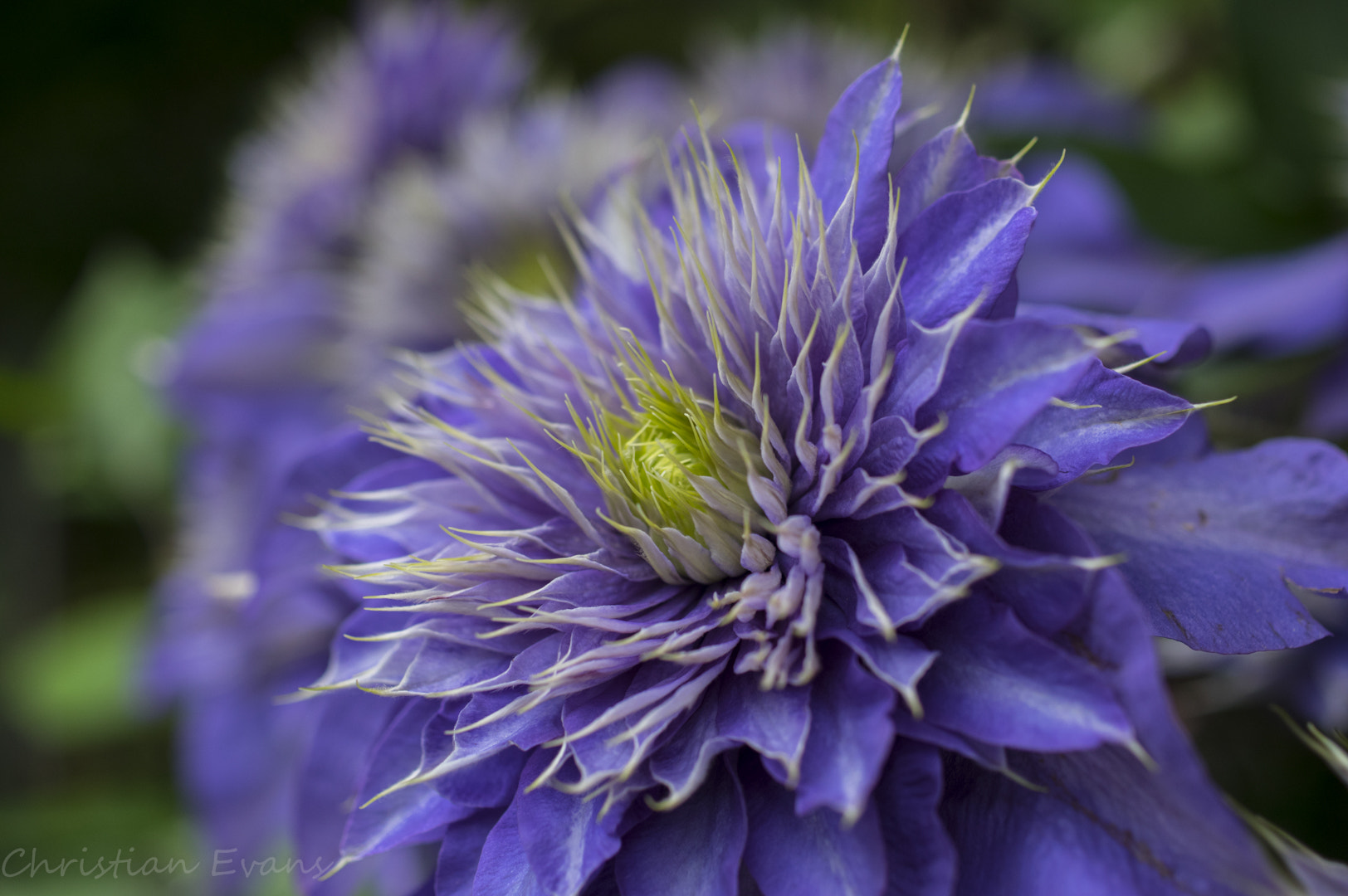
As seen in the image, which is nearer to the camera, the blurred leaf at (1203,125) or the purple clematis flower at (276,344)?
the purple clematis flower at (276,344)

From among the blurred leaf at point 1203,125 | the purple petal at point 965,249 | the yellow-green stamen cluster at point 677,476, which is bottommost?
the blurred leaf at point 1203,125

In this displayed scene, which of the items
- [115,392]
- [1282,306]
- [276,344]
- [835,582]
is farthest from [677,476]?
[115,392]

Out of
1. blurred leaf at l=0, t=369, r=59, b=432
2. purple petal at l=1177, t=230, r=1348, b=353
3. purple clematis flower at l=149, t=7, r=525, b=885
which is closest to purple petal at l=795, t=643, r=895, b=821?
purple petal at l=1177, t=230, r=1348, b=353

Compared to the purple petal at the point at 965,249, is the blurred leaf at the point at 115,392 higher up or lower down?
lower down

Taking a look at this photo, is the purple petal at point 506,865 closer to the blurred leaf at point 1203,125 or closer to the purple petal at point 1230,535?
the purple petal at point 1230,535

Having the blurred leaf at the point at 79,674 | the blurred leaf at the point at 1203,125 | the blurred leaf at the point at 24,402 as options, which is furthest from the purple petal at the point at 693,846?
the blurred leaf at the point at 24,402

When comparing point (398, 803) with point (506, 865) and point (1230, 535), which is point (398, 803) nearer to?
point (506, 865)
